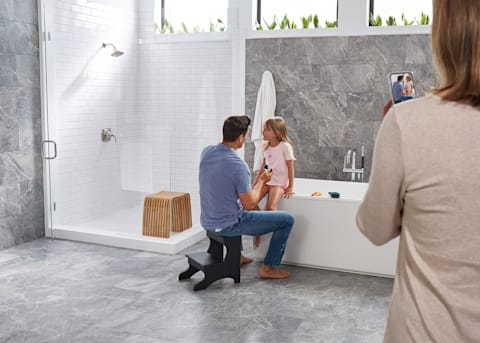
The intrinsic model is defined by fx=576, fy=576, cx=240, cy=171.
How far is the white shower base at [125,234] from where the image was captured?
4.94 meters

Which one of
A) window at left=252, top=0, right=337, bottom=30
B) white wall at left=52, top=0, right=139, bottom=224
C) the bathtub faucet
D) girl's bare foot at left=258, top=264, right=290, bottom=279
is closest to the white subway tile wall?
white wall at left=52, top=0, right=139, bottom=224

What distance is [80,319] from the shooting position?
3418 millimetres

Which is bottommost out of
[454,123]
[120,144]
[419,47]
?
[120,144]

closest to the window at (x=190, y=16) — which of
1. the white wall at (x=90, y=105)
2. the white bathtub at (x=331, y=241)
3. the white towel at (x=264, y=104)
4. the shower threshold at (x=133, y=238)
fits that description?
the white wall at (x=90, y=105)

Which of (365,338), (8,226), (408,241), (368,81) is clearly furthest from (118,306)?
(368,81)

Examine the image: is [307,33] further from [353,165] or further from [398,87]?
[398,87]

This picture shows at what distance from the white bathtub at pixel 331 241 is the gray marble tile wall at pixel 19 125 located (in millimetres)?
2230

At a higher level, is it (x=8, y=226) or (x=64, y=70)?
(x=64, y=70)

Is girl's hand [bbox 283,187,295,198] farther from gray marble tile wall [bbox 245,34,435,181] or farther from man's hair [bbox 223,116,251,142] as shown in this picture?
gray marble tile wall [bbox 245,34,435,181]

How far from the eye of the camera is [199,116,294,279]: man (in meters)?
3.80

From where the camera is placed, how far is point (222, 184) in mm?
3803

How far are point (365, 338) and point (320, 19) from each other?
362 cm

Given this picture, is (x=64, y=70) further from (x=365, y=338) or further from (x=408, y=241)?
(x=408, y=241)

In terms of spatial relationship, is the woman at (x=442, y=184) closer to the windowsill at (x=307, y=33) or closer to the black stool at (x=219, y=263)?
the black stool at (x=219, y=263)
